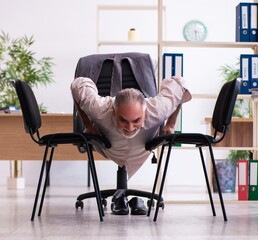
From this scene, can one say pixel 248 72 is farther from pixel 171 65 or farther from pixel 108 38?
pixel 108 38

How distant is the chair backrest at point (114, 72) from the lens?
4.09m

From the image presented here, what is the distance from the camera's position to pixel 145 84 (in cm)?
409

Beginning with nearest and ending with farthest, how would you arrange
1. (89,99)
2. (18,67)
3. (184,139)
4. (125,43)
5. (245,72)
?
(184,139)
(89,99)
(245,72)
(18,67)
(125,43)

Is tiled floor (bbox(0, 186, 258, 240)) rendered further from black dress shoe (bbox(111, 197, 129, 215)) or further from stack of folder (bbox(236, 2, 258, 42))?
stack of folder (bbox(236, 2, 258, 42))

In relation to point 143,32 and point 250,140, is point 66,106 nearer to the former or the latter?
point 143,32

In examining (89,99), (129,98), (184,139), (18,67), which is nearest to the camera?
(129,98)

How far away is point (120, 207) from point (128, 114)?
2.24 feet

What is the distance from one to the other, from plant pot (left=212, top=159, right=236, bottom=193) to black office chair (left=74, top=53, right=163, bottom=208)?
2409 mm

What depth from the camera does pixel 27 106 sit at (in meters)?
3.36

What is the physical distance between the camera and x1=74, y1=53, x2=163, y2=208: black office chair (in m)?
4.09

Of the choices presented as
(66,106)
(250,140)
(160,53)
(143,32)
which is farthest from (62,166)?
(160,53)

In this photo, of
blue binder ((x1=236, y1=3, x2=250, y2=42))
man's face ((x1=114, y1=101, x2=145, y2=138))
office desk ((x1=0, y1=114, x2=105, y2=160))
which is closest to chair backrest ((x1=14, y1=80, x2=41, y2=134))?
man's face ((x1=114, y1=101, x2=145, y2=138))

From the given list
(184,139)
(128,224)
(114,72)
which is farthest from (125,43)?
(128,224)

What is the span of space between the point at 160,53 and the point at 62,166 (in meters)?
3.95
